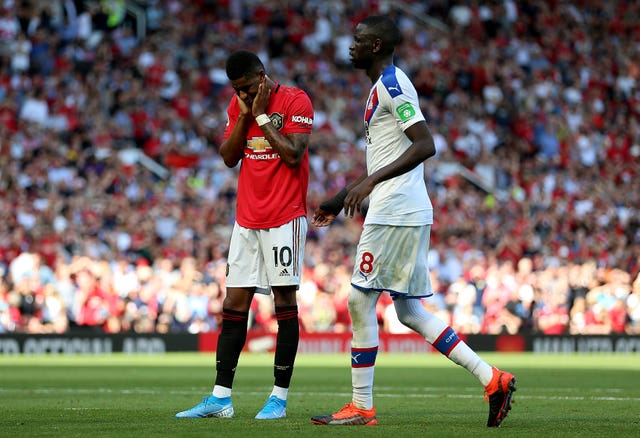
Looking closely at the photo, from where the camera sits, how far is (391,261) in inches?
319

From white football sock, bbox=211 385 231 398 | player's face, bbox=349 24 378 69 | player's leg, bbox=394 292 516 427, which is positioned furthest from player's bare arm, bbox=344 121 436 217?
white football sock, bbox=211 385 231 398

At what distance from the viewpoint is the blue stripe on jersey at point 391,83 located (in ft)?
26.5

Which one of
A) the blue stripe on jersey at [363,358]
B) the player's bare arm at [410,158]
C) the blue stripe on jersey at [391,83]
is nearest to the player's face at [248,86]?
the blue stripe on jersey at [391,83]

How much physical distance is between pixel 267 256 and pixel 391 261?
1.09 meters

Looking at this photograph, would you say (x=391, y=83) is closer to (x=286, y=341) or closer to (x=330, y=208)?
(x=330, y=208)

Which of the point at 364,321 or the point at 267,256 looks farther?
the point at 267,256

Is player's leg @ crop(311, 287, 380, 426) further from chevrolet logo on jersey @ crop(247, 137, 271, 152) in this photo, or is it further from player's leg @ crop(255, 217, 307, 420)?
chevrolet logo on jersey @ crop(247, 137, 271, 152)

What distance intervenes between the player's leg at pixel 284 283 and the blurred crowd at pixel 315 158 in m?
14.9

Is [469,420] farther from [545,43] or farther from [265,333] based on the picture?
[545,43]

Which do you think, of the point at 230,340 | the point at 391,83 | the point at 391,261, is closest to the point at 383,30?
the point at 391,83

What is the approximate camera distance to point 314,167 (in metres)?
28.1

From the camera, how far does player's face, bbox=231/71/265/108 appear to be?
343 inches

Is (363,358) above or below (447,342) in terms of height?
below

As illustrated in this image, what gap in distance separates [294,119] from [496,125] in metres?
23.3
